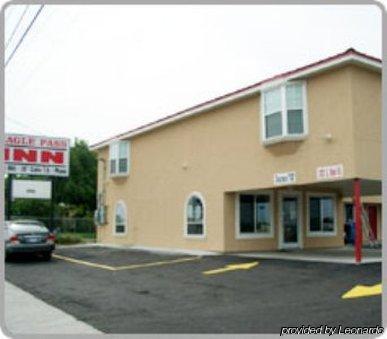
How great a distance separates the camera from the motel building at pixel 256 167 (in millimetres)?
14969

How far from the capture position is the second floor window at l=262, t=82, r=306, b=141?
1595 centimetres

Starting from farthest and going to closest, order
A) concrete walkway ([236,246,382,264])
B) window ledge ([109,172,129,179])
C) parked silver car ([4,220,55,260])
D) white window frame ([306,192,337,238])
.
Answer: window ledge ([109,172,129,179]), white window frame ([306,192,337,238]), parked silver car ([4,220,55,260]), concrete walkway ([236,246,382,264])

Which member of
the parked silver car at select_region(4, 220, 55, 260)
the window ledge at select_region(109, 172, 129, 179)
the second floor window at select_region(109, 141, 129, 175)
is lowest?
the parked silver car at select_region(4, 220, 55, 260)

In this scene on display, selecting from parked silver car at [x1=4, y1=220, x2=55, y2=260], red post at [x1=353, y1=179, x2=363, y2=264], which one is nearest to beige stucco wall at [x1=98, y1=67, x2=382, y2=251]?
red post at [x1=353, y1=179, x2=363, y2=264]

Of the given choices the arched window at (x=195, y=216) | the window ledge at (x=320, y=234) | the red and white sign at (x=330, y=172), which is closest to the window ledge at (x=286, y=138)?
the red and white sign at (x=330, y=172)

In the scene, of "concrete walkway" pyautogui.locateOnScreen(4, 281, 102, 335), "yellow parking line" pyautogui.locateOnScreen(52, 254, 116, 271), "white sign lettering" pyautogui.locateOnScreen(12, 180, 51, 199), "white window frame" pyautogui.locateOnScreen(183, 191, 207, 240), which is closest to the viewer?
"concrete walkway" pyautogui.locateOnScreen(4, 281, 102, 335)

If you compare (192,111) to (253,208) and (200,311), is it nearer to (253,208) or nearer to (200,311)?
(253,208)

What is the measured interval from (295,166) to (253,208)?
3.90 metres

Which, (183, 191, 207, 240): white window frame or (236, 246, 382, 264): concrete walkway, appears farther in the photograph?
(183, 191, 207, 240): white window frame

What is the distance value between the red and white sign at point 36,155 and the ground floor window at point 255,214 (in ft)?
36.5

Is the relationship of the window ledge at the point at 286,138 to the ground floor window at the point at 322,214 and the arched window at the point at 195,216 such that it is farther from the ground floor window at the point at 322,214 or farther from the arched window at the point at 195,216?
the ground floor window at the point at 322,214

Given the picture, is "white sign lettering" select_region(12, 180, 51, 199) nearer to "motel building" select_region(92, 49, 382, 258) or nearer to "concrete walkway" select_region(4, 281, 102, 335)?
"motel building" select_region(92, 49, 382, 258)

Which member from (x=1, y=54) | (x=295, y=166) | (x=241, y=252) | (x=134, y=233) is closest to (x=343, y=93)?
(x=295, y=166)

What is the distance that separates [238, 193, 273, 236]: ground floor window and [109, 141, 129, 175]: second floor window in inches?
311
